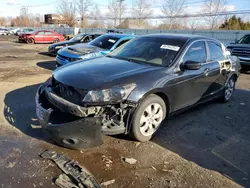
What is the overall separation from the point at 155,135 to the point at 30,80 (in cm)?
516

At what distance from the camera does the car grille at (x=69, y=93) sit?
11.3ft

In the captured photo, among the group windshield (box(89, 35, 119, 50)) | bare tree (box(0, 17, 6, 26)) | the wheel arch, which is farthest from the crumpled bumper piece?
bare tree (box(0, 17, 6, 26))

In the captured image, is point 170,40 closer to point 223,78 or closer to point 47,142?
point 223,78

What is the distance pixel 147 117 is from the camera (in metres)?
3.90

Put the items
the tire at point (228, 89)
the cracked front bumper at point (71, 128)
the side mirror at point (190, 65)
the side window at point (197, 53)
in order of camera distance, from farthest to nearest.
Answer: the tire at point (228, 89), the side window at point (197, 53), the side mirror at point (190, 65), the cracked front bumper at point (71, 128)

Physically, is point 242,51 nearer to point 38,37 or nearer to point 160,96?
point 160,96

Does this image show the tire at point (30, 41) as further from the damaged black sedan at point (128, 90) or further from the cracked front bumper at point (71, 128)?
the cracked front bumper at point (71, 128)

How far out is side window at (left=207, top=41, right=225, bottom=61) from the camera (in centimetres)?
533

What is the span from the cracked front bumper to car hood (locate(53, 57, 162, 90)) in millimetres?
468

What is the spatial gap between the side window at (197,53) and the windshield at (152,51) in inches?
8.2

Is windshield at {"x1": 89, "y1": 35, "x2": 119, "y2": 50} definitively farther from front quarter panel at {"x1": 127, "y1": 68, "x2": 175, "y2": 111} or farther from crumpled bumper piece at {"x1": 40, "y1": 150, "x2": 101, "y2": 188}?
crumpled bumper piece at {"x1": 40, "y1": 150, "x2": 101, "y2": 188}

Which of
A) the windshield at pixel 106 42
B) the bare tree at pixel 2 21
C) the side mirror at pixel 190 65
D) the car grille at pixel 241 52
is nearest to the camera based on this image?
the side mirror at pixel 190 65

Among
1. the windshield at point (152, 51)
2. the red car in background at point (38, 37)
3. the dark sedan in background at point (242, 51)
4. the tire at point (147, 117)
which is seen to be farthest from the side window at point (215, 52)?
the red car in background at point (38, 37)

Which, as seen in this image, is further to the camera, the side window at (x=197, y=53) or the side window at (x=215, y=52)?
the side window at (x=215, y=52)
